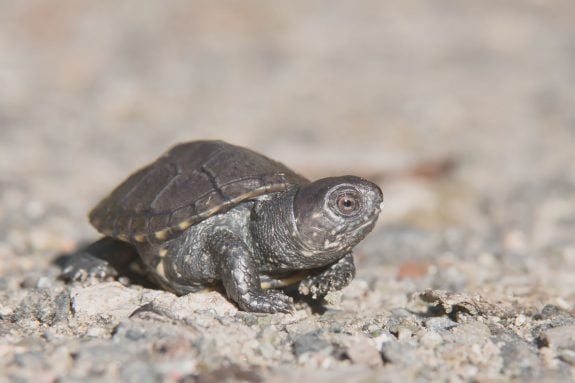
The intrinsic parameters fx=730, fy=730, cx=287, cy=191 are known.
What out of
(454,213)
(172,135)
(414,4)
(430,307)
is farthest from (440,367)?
(414,4)

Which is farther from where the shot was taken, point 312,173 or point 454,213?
point 312,173

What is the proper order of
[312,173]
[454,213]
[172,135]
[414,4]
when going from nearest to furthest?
[454,213]
[312,173]
[172,135]
[414,4]

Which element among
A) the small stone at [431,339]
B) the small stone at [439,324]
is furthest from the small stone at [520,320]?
the small stone at [431,339]

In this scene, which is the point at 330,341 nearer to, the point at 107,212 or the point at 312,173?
the point at 107,212

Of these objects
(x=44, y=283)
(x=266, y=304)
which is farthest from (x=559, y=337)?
(x=44, y=283)

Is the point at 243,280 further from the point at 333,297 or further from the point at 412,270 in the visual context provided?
the point at 412,270
